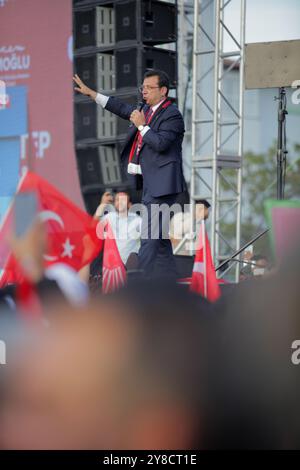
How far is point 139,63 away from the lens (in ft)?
29.3

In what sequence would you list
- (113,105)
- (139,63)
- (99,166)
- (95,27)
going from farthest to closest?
(99,166)
(95,27)
(139,63)
(113,105)

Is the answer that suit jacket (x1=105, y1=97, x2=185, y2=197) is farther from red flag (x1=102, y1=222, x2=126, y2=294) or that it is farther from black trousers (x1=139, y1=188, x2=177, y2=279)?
red flag (x1=102, y1=222, x2=126, y2=294)

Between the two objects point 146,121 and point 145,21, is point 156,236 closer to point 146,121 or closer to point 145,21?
point 146,121

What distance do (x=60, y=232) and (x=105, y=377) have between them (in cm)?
69

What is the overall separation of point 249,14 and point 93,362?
8049 mm

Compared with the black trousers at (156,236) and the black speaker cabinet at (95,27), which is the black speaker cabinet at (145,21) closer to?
the black speaker cabinet at (95,27)

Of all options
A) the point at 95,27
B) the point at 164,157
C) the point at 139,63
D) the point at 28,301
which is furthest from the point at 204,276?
the point at 95,27

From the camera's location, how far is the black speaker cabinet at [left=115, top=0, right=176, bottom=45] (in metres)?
8.97

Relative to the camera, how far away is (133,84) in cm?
901

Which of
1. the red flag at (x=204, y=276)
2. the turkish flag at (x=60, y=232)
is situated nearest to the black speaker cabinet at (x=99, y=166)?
the red flag at (x=204, y=276)

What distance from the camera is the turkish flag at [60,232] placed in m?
3.44

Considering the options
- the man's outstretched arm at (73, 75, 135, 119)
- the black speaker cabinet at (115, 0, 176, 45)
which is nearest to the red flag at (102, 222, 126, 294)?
the man's outstretched arm at (73, 75, 135, 119)
